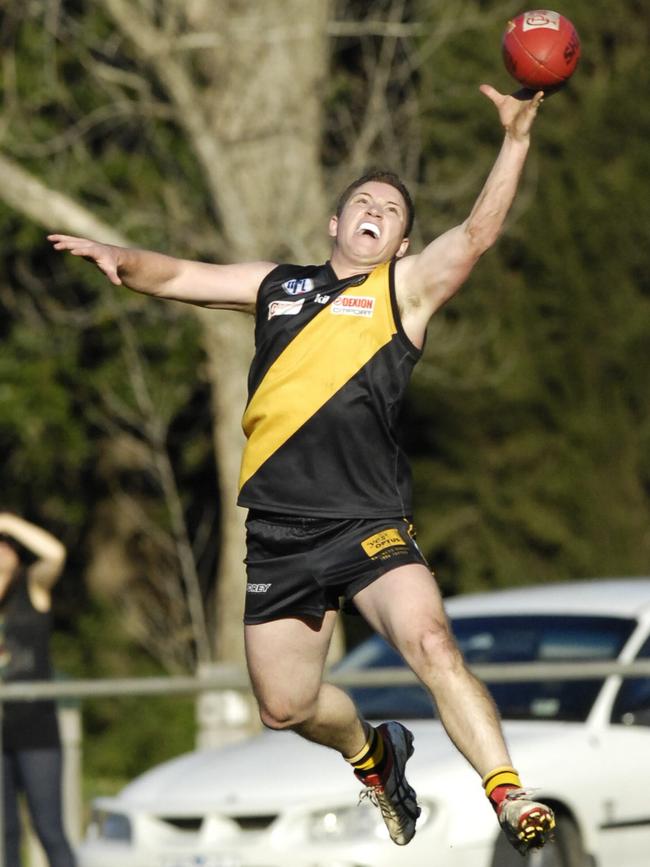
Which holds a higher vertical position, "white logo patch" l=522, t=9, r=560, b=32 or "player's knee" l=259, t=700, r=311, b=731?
"white logo patch" l=522, t=9, r=560, b=32

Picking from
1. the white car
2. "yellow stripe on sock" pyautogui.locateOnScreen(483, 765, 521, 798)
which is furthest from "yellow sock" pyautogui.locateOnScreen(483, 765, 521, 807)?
the white car

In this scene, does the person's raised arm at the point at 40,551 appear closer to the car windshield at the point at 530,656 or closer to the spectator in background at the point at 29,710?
the spectator in background at the point at 29,710

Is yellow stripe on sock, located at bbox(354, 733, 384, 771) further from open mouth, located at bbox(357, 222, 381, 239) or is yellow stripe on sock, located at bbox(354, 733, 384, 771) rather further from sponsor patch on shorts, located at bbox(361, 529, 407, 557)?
open mouth, located at bbox(357, 222, 381, 239)

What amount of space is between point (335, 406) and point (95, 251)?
3.03 feet

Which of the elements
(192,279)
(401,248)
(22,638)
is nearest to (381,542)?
(401,248)

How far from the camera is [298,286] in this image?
5.90m

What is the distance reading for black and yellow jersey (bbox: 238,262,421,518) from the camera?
5.67 metres

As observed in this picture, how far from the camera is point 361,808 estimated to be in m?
7.79

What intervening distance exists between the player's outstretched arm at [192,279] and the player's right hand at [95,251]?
0.11 ft

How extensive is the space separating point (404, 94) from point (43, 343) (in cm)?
400

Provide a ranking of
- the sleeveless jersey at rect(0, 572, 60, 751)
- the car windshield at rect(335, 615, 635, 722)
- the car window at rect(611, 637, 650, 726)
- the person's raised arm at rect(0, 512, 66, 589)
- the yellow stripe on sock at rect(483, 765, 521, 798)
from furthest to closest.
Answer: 1. the person's raised arm at rect(0, 512, 66, 589)
2. the sleeveless jersey at rect(0, 572, 60, 751)
3. the car windshield at rect(335, 615, 635, 722)
4. the car window at rect(611, 637, 650, 726)
5. the yellow stripe on sock at rect(483, 765, 521, 798)

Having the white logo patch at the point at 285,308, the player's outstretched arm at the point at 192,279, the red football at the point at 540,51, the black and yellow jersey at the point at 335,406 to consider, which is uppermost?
the red football at the point at 540,51

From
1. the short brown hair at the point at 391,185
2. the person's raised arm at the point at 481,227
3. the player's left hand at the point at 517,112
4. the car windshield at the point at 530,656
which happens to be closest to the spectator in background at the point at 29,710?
the car windshield at the point at 530,656

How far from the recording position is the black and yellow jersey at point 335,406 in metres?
5.67
